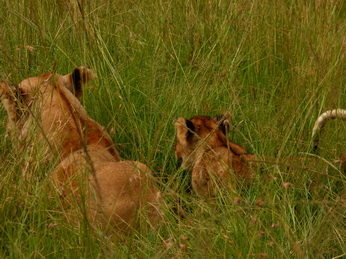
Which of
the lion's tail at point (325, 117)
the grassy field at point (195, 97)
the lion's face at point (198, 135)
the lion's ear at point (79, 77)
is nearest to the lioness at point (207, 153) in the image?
the lion's face at point (198, 135)

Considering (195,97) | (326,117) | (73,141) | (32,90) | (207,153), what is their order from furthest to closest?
1. (195,97)
2. (207,153)
3. (32,90)
4. (73,141)
5. (326,117)

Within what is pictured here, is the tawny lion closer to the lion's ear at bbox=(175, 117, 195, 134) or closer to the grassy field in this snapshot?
the grassy field

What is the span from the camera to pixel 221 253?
152 inches

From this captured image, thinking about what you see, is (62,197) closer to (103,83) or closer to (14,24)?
(103,83)

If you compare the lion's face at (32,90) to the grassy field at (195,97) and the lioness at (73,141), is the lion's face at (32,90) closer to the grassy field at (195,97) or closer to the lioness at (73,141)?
the lioness at (73,141)

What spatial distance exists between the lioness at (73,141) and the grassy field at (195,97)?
135 mm

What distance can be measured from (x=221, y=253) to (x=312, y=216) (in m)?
0.85

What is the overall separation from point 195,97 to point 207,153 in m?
0.69

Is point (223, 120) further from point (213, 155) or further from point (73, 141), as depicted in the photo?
point (73, 141)

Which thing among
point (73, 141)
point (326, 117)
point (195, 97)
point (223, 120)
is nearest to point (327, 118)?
point (326, 117)

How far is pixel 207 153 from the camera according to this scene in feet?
17.9

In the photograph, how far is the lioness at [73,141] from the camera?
448 centimetres

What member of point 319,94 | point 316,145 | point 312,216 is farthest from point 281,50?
point 312,216

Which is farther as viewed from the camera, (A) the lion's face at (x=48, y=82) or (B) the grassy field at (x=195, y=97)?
(A) the lion's face at (x=48, y=82)
